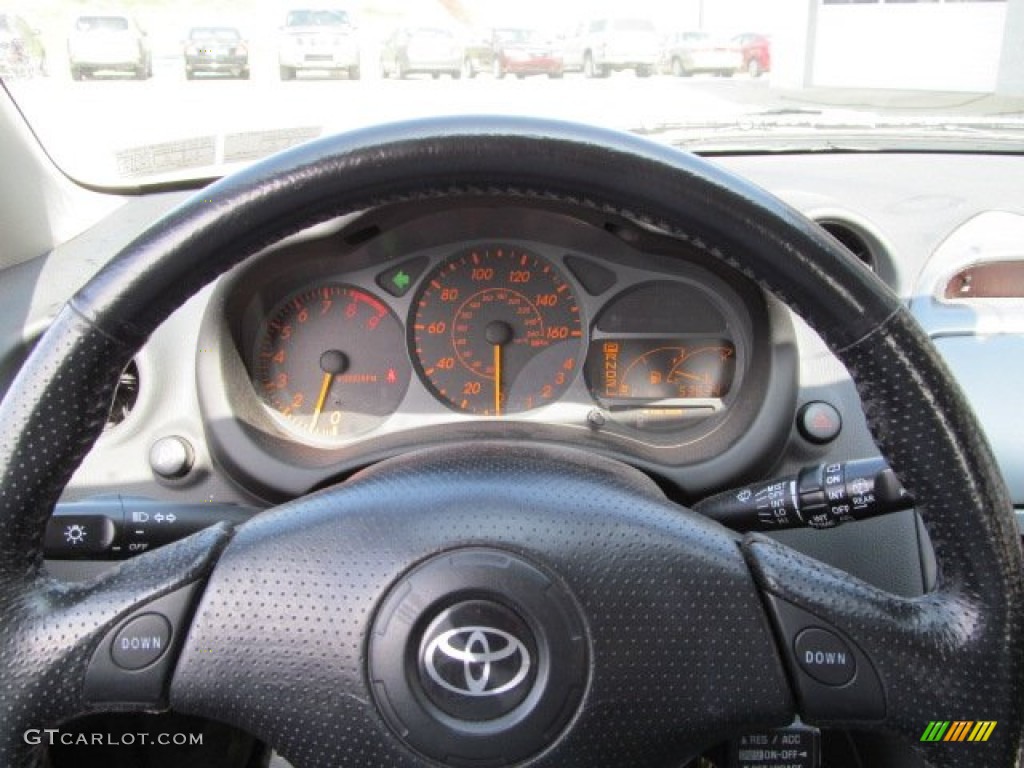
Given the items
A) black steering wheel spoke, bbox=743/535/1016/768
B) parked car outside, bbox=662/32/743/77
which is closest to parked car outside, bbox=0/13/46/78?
black steering wheel spoke, bbox=743/535/1016/768

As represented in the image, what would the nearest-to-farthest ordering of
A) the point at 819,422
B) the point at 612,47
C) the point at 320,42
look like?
the point at 819,422, the point at 320,42, the point at 612,47

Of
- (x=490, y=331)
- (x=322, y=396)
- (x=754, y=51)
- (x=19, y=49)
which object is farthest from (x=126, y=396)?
(x=754, y=51)

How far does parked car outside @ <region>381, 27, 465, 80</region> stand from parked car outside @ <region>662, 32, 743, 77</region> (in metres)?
1.57

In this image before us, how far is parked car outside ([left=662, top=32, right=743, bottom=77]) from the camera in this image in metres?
5.85

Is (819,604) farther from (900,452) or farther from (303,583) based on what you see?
(303,583)

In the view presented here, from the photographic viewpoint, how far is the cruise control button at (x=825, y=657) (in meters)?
1.21

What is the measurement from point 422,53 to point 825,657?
11.7ft

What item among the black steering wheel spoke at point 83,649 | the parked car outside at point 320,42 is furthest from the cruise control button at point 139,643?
the parked car outside at point 320,42

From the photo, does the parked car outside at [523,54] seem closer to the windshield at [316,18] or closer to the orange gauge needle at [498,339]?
the windshield at [316,18]

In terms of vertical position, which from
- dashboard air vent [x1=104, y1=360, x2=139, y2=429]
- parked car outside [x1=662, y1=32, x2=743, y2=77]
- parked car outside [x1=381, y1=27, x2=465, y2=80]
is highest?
parked car outside [x1=381, y1=27, x2=465, y2=80]

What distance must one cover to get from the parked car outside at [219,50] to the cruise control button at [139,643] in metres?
2.63

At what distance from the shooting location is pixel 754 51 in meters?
8.09

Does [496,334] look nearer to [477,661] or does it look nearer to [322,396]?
[322,396]

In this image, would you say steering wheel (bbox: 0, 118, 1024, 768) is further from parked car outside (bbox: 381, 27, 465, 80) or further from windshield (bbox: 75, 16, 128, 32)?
parked car outside (bbox: 381, 27, 465, 80)
